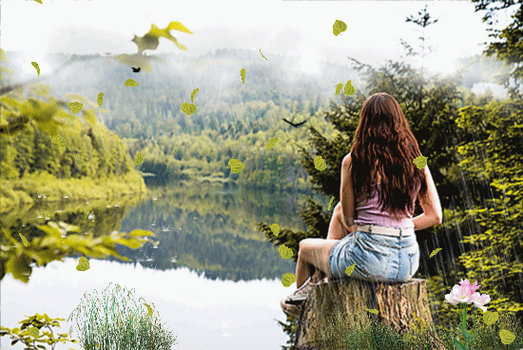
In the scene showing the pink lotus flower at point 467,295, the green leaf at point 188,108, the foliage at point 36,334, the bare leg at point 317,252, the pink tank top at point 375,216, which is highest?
the green leaf at point 188,108

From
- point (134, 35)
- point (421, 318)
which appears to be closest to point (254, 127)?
point (421, 318)

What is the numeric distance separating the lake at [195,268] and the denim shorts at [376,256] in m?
1.70

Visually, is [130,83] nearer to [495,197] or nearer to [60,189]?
[60,189]

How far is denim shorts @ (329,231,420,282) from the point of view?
216 centimetres

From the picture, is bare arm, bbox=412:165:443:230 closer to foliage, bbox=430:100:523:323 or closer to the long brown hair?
the long brown hair

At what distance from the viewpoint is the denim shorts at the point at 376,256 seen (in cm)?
216

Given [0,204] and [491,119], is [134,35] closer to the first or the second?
[0,204]

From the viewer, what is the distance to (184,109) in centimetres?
193

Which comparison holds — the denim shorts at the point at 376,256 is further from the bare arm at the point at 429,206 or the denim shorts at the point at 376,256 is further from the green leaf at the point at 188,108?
the green leaf at the point at 188,108

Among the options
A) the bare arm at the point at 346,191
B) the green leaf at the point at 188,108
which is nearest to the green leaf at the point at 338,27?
the bare arm at the point at 346,191

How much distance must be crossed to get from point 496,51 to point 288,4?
8.96 ft

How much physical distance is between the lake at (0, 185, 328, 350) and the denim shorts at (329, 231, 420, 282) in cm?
170

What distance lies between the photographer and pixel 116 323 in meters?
2.79

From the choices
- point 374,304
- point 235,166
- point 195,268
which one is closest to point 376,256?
point 374,304
